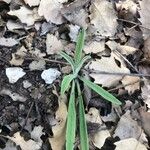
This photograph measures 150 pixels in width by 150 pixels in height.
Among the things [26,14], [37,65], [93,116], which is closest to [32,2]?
[26,14]

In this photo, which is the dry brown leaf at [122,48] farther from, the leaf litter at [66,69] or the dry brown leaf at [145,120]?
the dry brown leaf at [145,120]

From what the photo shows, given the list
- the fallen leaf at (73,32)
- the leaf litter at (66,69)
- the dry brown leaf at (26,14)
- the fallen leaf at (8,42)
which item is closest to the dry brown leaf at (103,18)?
the leaf litter at (66,69)

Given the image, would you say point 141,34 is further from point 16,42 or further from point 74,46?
point 16,42

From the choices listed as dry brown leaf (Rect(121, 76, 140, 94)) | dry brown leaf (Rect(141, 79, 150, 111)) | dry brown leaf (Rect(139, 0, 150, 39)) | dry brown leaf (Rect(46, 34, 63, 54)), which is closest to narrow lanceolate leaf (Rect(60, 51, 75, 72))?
dry brown leaf (Rect(46, 34, 63, 54))

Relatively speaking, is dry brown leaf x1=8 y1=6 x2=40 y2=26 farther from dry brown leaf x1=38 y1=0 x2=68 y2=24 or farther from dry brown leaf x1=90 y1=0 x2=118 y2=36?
dry brown leaf x1=90 y1=0 x2=118 y2=36

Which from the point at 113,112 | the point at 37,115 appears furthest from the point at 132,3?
the point at 37,115

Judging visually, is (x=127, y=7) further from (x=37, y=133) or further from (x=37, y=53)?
(x=37, y=133)
